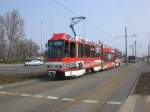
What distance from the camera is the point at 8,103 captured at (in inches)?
540

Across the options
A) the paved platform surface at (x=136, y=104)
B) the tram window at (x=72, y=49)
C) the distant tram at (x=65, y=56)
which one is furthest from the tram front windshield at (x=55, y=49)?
the paved platform surface at (x=136, y=104)

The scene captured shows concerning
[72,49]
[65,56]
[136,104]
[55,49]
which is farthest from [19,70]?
[136,104]

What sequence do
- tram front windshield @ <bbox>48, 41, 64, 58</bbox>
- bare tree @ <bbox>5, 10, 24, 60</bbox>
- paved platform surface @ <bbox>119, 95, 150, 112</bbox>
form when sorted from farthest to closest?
bare tree @ <bbox>5, 10, 24, 60</bbox> → tram front windshield @ <bbox>48, 41, 64, 58</bbox> → paved platform surface @ <bbox>119, 95, 150, 112</bbox>

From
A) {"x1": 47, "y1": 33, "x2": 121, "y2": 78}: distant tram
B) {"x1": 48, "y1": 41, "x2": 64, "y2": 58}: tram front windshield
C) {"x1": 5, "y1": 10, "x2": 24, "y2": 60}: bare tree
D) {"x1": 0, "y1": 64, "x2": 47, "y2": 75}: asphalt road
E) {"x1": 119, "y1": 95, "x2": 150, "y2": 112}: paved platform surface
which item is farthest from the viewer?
{"x1": 5, "y1": 10, "x2": 24, "y2": 60}: bare tree

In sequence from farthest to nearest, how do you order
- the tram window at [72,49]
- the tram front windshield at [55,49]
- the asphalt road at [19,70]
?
the asphalt road at [19,70] < the tram window at [72,49] < the tram front windshield at [55,49]

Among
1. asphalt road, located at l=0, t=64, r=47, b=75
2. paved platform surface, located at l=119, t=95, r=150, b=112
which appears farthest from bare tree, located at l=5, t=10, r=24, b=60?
paved platform surface, located at l=119, t=95, r=150, b=112

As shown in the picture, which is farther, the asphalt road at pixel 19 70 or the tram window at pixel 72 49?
the asphalt road at pixel 19 70

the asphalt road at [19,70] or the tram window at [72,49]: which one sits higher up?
the tram window at [72,49]

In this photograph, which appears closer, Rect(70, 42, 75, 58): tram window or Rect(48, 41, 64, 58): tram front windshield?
Rect(48, 41, 64, 58): tram front windshield

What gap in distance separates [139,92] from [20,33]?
79.2 m

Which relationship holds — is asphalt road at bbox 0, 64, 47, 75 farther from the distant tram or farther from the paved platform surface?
the paved platform surface

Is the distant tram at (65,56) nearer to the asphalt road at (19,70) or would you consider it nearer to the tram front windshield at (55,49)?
the tram front windshield at (55,49)

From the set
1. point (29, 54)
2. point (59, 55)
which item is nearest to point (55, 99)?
point (59, 55)

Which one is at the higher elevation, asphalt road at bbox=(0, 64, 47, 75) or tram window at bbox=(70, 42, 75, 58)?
tram window at bbox=(70, 42, 75, 58)
